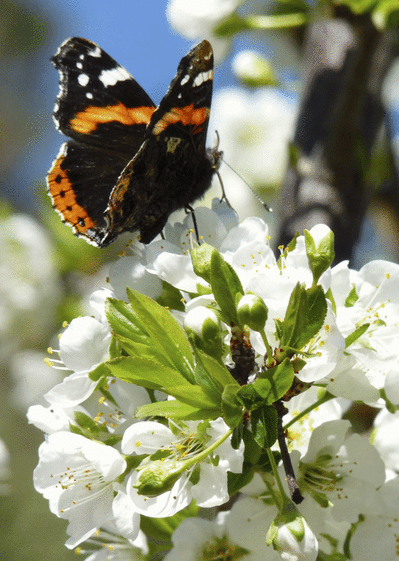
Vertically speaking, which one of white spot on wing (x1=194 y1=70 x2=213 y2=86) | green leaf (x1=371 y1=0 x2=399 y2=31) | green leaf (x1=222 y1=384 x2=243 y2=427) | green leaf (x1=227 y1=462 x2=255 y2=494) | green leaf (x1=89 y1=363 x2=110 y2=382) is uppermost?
green leaf (x1=371 y1=0 x2=399 y2=31)

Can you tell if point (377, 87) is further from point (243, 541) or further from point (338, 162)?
point (243, 541)

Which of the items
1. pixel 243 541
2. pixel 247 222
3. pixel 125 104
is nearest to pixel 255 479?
pixel 243 541

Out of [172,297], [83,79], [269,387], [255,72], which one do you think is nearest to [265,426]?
[269,387]

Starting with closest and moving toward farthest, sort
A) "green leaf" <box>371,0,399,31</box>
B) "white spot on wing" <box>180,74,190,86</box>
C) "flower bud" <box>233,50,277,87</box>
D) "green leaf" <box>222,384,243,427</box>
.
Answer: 1. "green leaf" <box>222,384,243,427</box>
2. "white spot on wing" <box>180,74,190,86</box>
3. "green leaf" <box>371,0,399,31</box>
4. "flower bud" <box>233,50,277,87</box>

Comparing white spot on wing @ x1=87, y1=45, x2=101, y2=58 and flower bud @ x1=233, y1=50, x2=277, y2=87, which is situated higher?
white spot on wing @ x1=87, y1=45, x2=101, y2=58

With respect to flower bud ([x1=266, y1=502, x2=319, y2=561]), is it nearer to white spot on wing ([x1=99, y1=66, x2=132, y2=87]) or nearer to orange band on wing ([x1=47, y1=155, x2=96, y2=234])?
orange band on wing ([x1=47, y1=155, x2=96, y2=234])

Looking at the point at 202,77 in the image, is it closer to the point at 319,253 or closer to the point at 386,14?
the point at 319,253

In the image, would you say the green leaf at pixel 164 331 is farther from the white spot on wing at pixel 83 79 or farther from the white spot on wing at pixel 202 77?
the white spot on wing at pixel 83 79

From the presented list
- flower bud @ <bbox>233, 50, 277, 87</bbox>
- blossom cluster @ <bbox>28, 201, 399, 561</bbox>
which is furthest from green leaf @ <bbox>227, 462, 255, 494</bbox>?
flower bud @ <bbox>233, 50, 277, 87</bbox>
